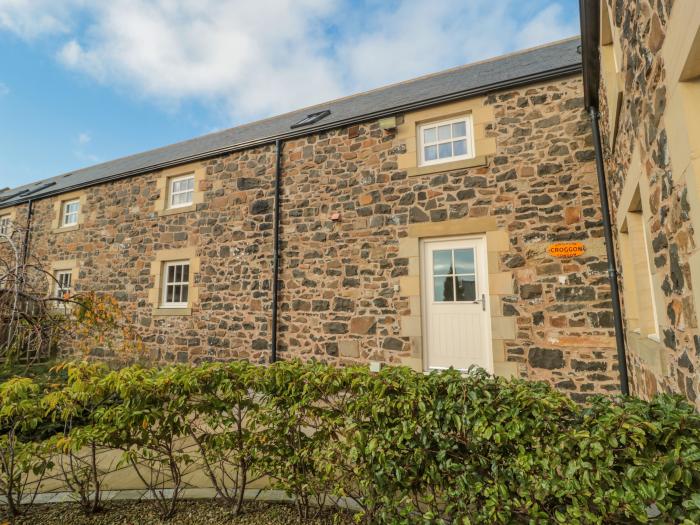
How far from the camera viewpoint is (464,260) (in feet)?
19.4

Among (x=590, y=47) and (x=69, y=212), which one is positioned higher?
(x=590, y=47)

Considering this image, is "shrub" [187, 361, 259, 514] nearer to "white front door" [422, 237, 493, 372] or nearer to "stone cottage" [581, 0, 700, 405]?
"stone cottage" [581, 0, 700, 405]

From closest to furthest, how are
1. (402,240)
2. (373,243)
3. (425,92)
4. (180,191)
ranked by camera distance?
1. (402,240)
2. (373,243)
3. (425,92)
4. (180,191)

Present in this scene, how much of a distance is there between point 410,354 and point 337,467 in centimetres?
364

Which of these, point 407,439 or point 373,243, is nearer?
point 407,439

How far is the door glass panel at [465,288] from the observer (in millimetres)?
5773

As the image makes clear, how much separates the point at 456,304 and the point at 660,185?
3.76 metres

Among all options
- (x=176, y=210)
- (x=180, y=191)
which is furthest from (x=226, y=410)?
(x=180, y=191)

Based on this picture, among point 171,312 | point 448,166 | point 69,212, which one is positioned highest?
point 69,212

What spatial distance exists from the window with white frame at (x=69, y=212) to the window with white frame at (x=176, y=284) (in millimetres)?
4372

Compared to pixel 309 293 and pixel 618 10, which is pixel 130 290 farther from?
pixel 618 10

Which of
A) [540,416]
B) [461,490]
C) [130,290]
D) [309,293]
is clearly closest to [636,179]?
[540,416]

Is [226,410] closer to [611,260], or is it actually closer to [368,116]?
Answer: [611,260]

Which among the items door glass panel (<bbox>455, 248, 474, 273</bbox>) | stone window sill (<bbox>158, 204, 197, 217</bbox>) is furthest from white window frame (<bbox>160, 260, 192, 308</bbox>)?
door glass panel (<bbox>455, 248, 474, 273</bbox>)
